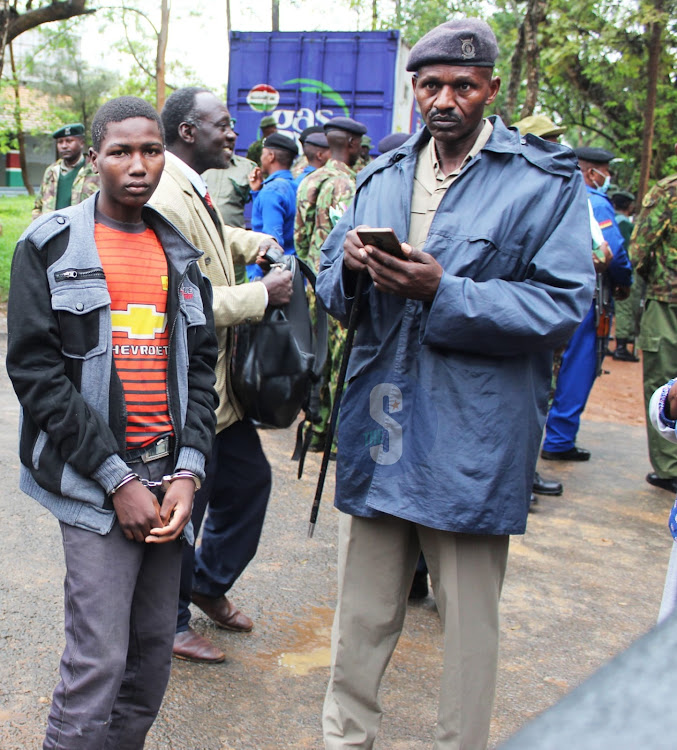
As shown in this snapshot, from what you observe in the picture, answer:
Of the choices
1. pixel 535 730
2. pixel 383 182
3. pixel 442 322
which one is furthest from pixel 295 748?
pixel 535 730

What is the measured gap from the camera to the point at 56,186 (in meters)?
8.91

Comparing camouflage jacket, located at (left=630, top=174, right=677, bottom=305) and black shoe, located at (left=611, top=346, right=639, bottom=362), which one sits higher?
camouflage jacket, located at (left=630, top=174, right=677, bottom=305)

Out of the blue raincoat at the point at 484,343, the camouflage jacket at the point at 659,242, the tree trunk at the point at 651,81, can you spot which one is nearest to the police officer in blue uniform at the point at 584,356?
the camouflage jacket at the point at 659,242

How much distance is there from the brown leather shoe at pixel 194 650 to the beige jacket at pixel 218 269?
32.8 inches

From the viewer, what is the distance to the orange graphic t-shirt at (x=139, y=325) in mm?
2281

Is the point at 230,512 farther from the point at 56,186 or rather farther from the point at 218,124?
the point at 56,186

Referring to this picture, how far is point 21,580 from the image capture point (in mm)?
3896

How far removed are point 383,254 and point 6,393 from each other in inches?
216

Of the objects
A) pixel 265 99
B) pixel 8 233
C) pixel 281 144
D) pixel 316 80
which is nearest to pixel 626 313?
pixel 316 80

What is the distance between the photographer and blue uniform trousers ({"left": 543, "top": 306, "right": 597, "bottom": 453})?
6688 millimetres

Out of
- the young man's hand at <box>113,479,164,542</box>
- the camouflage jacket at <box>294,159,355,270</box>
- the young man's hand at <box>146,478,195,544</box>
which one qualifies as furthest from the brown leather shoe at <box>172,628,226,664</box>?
the camouflage jacket at <box>294,159,355,270</box>

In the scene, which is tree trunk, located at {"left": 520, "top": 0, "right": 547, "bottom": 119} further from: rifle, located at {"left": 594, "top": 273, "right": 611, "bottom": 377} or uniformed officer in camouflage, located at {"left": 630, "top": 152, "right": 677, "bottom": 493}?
uniformed officer in camouflage, located at {"left": 630, "top": 152, "right": 677, "bottom": 493}

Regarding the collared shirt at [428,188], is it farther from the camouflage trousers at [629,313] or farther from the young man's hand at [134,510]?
the camouflage trousers at [629,313]

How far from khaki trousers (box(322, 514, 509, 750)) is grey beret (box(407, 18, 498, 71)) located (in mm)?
1246
